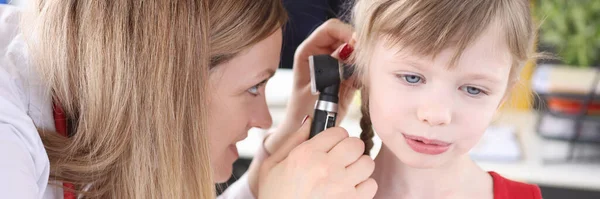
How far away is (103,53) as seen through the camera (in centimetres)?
97

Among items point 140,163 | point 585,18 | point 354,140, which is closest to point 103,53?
point 140,163

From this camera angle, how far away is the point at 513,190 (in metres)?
1.08

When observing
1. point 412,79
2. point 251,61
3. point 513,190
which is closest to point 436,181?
point 513,190

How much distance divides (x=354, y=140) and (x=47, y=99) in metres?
0.42

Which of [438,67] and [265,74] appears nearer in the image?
[438,67]

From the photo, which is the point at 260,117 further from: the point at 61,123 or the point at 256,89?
the point at 61,123

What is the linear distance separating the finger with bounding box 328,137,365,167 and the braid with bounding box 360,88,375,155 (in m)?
0.07

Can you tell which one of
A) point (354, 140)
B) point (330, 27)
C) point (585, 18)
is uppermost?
point (585, 18)

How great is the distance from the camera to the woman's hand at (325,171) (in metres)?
1.00

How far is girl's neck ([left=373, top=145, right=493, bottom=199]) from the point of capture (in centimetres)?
108

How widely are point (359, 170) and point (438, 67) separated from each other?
7.7 inches

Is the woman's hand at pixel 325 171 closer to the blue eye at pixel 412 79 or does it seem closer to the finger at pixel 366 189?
the finger at pixel 366 189

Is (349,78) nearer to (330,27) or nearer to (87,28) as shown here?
(330,27)

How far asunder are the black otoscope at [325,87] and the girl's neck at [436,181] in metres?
0.12
